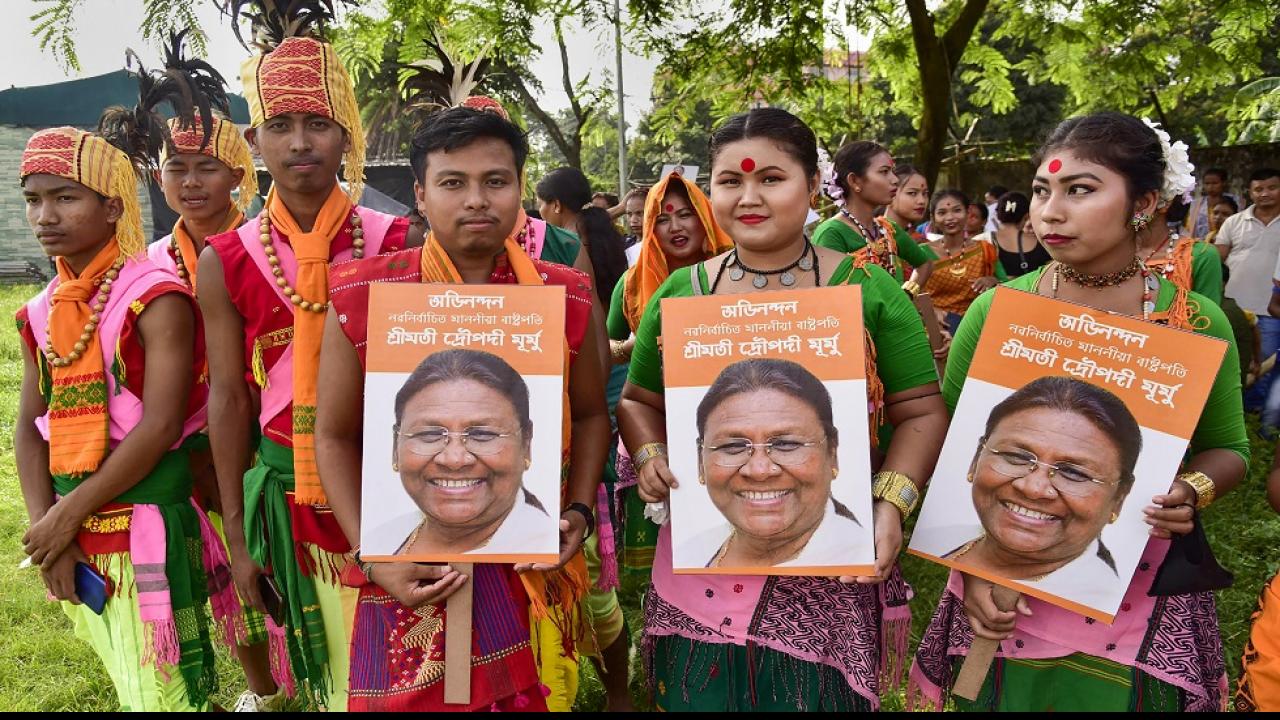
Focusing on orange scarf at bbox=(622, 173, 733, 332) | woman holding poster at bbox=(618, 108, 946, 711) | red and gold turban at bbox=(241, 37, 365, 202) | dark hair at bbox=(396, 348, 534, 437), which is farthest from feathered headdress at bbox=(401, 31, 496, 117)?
dark hair at bbox=(396, 348, 534, 437)

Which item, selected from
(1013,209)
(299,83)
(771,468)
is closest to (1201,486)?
(771,468)

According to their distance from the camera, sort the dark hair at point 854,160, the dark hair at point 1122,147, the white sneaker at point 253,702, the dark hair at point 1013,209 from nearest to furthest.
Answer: the dark hair at point 1122,147
the white sneaker at point 253,702
the dark hair at point 854,160
the dark hair at point 1013,209

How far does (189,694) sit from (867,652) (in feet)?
6.83

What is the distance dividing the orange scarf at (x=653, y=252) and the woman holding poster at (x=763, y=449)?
1.48m

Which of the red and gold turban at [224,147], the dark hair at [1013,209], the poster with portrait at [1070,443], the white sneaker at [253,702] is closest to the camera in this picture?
the poster with portrait at [1070,443]

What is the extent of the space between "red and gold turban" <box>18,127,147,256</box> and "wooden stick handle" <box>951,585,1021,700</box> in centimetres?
263

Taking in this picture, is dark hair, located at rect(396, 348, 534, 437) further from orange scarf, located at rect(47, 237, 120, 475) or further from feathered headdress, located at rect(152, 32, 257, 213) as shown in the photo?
feathered headdress, located at rect(152, 32, 257, 213)

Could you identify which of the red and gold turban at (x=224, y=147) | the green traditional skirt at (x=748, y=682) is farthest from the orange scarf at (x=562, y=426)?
the red and gold turban at (x=224, y=147)

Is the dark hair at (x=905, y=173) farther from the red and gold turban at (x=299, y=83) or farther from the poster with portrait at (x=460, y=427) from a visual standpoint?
the poster with portrait at (x=460, y=427)

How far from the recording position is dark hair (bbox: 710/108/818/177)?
6.81ft

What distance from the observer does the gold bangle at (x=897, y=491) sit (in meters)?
1.99

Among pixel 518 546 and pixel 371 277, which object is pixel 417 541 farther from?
pixel 371 277

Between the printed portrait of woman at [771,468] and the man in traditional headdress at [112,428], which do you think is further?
the man in traditional headdress at [112,428]

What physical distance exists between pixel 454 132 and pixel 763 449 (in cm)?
99
